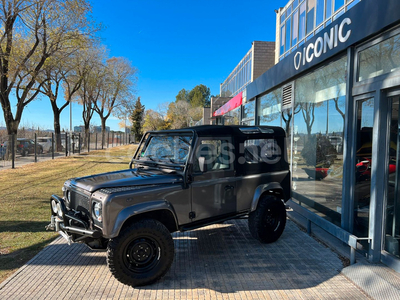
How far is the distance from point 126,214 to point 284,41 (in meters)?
12.1

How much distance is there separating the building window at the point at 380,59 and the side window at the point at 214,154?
2.30 m

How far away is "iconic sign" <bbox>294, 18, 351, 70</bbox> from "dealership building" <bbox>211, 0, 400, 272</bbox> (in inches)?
0.6

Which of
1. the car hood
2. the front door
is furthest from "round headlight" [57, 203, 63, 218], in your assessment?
the front door

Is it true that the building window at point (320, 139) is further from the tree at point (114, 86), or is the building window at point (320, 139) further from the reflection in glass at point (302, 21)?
the tree at point (114, 86)

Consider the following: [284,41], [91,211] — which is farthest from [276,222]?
[284,41]

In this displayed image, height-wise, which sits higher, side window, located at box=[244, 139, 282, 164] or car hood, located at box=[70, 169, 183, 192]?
side window, located at box=[244, 139, 282, 164]

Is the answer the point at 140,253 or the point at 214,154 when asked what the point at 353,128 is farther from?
the point at 140,253

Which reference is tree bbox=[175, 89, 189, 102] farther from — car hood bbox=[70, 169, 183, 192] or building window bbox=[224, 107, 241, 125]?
car hood bbox=[70, 169, 183, 192]

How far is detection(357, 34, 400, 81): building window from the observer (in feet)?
12.0

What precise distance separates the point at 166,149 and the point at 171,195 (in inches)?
38.3

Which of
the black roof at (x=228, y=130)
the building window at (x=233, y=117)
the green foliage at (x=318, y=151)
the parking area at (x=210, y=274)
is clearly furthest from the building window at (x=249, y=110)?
the parking area at (x=210, y=274)

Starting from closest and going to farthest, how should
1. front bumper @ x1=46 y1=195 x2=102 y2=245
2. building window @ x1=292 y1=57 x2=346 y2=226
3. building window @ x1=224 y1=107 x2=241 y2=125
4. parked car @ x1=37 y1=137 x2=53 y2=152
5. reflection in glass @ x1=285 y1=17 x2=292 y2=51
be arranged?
front bumper @ x1=46 y1=195 x2=102 y2=245, building window @ x1=292 y1=57 x2=346 y2=226, reflection in glass @ x1=285 y1=17 x2=292 y2=51, building window @ x1=224 y1=107 x2=241 y2=125, parked car @ x1=37 y1=137 x2=53 y2=152

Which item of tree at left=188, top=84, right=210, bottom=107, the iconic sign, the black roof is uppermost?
tree at left=188, top=84, right=210, bottom=107

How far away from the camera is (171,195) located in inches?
142
